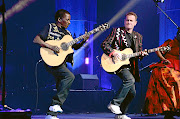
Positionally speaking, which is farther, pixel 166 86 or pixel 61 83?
pixel 166 86

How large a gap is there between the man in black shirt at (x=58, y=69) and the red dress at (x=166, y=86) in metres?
1.69

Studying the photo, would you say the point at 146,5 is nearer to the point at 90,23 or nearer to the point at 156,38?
the point at 156,38

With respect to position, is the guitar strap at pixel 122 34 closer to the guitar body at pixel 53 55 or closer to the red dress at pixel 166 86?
the red dress at pixel 166 86

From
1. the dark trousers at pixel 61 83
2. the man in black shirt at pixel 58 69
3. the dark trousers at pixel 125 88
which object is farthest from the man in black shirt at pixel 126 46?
the dark trousers at pixel 61 83

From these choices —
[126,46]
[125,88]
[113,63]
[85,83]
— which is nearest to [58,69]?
[113,63]

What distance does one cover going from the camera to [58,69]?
18.2ft

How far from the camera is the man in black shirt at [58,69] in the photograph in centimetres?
543

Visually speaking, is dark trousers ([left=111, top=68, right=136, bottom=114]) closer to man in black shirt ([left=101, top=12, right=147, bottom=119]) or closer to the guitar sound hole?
man in black shirt ([left=101, top=12, right=147, bottom=119])

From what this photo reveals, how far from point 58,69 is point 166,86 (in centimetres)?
209

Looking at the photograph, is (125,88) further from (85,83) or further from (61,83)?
(85,83)

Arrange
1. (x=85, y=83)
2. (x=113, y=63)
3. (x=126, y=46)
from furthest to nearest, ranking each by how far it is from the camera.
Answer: (x=85, y=83) < (x=126, y=46) < (x=113, y=63)

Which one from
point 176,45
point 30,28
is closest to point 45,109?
point 176,45

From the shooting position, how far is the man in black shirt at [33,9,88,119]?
5.43 meters

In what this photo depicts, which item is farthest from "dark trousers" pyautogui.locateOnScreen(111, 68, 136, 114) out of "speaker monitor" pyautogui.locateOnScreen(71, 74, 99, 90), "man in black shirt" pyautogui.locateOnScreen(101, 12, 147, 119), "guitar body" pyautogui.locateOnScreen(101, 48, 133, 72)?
"speaker monitor" pyautogui.locateOnScreen(71, 74, 99, 90)
